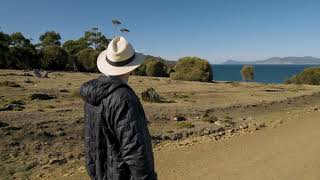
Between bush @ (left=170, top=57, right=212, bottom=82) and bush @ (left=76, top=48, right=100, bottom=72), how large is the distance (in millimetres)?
13025

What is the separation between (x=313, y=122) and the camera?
661 inches

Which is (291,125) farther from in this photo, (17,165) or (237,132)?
(17,165)

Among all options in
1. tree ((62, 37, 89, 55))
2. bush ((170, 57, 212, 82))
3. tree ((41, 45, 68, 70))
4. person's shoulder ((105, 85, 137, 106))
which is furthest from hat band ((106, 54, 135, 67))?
tree ((62, 37, 89, 55))

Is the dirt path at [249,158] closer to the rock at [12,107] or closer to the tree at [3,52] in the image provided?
the rock at [12,107]

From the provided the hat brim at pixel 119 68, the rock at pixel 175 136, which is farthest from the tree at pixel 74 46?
the hat brim at pixel 119 68

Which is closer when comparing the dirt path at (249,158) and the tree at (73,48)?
the dirt path at (249,158)

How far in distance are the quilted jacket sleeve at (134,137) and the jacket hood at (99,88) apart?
179mm

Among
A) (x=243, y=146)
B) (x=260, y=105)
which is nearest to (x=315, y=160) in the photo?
(x=243, y=146)

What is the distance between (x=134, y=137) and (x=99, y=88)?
0.50 m

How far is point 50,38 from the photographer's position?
81188 mm

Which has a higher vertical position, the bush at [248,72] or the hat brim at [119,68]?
the hat brim at [119,68]

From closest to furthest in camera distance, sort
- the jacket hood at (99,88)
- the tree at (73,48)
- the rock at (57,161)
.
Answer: the jacket hood at (99,88) < the rock at (57,161) < the tree at (73,48)

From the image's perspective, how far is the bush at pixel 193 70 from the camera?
5088cm

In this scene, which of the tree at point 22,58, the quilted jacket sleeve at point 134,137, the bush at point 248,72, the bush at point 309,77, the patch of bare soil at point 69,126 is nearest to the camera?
the quilted jacket sleeve at point 134,137
